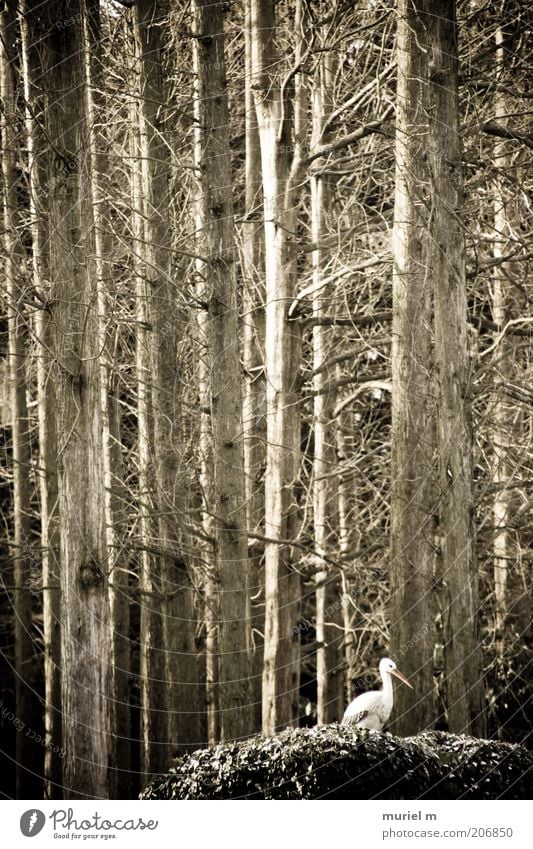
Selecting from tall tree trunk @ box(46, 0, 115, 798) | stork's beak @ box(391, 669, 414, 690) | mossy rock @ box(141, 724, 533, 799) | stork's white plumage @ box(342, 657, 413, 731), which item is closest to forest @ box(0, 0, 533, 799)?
tall tree trunk @ box(46, 0, 115, 798)

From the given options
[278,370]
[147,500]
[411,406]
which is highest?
[278,370]

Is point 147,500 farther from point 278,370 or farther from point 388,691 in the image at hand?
point 388,691

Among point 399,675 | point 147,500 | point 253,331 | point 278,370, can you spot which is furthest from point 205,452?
point 399,675

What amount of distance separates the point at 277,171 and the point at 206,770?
22.1 feet

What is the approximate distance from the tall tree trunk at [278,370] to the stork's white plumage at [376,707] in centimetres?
271

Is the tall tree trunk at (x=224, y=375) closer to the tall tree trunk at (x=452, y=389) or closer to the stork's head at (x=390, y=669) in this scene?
the stork's head at (x=390, y=669)

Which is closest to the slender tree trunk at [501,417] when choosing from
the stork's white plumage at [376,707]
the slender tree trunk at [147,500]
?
the stork's white plumage at [376,707]

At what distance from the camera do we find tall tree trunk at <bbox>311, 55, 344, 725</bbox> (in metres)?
13.6

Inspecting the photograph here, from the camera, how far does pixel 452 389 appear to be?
Result: 33.2 ft

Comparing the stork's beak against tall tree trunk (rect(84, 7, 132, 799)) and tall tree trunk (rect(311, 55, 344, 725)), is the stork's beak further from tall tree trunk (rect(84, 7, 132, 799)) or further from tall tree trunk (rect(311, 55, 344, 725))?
tall tree trunk (rect(84, 7, 132, 799))

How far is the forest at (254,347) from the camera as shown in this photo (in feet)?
31.6

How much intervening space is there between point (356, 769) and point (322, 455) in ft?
23.1
